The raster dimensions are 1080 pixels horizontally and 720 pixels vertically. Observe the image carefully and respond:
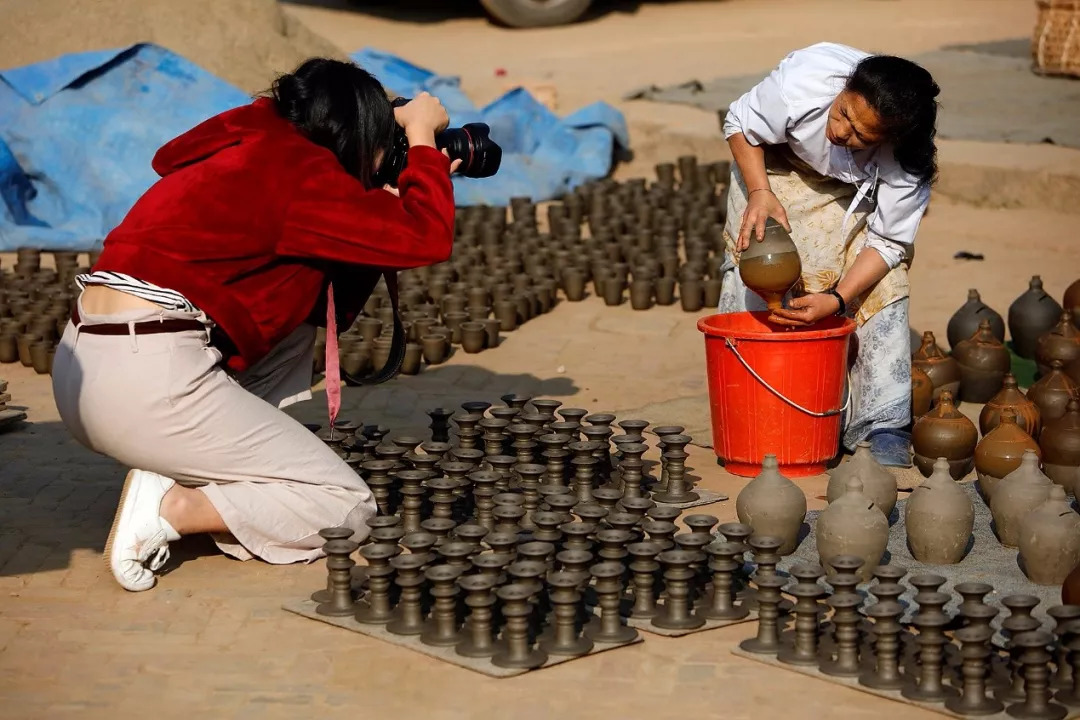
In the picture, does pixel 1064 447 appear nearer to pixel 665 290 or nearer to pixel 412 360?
pixel 412 360

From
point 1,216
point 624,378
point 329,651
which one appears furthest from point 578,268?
point 329,651

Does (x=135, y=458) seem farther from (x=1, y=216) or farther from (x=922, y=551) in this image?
(x=1, y=216)

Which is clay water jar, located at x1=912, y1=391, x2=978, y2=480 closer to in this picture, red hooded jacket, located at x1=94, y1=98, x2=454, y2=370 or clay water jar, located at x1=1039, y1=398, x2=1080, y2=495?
clay water jar, located at x1=1039, y1=398, x2=1080, y2=495

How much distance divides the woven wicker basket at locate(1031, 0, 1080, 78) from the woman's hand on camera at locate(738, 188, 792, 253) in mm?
7847

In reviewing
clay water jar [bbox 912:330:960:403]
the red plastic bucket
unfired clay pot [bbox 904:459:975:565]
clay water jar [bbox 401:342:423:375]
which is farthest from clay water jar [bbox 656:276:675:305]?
unfired clay pot [bbox 904:459:975:565]

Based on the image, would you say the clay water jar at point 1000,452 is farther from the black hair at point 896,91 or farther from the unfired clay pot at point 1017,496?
the black hair at point 896,91

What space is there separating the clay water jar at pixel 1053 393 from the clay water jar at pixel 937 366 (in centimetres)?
51

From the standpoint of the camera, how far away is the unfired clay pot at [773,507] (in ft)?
14.8

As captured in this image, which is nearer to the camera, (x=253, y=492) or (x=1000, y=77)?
(x=253, y=492)

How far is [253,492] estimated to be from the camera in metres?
4.46

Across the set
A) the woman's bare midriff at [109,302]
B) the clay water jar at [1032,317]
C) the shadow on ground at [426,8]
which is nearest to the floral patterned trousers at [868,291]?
the clay water jar at [1032,317]

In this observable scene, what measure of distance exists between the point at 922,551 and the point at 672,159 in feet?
25.4

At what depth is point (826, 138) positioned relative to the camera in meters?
5.28

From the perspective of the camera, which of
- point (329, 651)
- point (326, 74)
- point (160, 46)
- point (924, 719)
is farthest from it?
point (160, 46)
